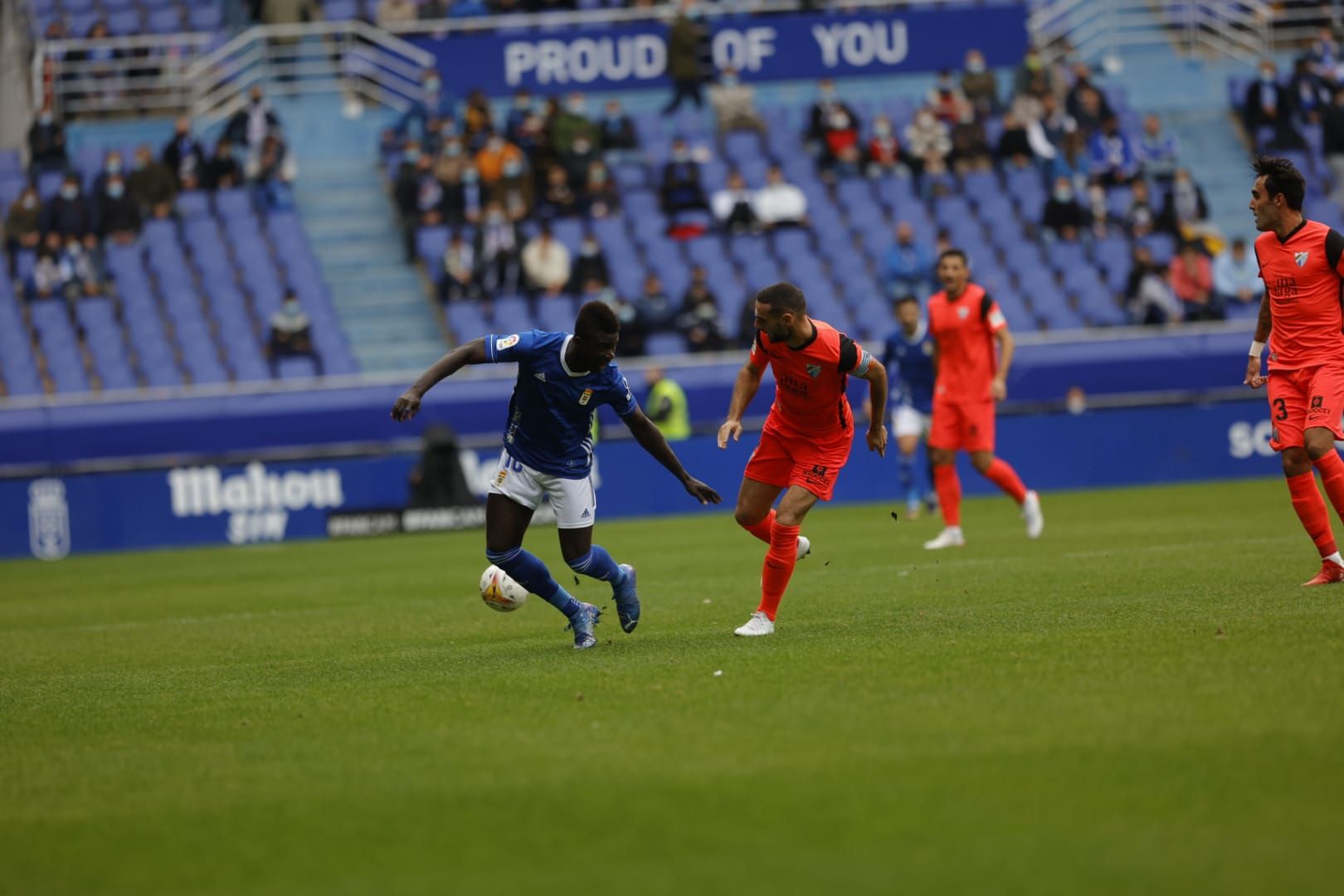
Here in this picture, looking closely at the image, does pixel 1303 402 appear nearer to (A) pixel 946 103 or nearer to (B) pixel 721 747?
(B) pixel 721 747

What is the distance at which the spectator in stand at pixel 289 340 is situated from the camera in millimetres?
26531

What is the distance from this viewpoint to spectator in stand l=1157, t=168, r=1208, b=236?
30.7 metres

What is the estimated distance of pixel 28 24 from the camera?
108 feet

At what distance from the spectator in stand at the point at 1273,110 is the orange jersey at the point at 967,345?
1952cm

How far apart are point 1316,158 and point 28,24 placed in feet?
81.2

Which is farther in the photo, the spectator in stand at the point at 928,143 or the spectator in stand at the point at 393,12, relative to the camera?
the spectator in stand at the point at 393,12

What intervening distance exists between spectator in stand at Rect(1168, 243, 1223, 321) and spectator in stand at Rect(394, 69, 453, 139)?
1292 centimetres

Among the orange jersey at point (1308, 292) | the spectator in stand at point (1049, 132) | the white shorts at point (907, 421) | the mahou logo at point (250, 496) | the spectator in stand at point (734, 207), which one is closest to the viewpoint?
the orange jersey at point (1308, 292)

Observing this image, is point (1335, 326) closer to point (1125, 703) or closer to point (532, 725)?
point (1125, 703)

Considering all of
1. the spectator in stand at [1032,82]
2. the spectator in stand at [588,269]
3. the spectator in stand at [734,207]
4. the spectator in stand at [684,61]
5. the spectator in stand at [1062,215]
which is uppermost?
the spectator in stand at [684,61]

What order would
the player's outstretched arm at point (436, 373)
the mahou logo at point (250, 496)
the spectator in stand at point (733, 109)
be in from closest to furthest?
the player's outstretched arm at point (436, 373)
the mahou logo at point (250, 496)
the spectator in stand at point (733, 109)

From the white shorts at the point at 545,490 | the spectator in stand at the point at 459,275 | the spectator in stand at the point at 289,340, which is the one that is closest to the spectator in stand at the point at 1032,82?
the spectator in stand at the point at 459,275

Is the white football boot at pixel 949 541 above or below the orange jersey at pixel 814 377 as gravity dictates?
below

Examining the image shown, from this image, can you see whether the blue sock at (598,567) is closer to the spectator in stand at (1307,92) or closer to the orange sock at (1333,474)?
the orange sock at (1333,474)
